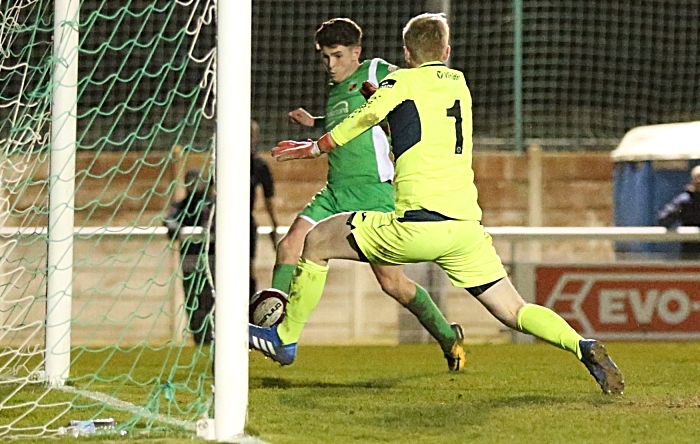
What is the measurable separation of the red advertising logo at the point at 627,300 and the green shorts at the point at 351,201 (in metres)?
4.02

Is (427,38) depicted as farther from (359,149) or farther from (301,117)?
(359,149)

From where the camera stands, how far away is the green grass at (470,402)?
5.17 meters

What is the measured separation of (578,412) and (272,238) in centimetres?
552

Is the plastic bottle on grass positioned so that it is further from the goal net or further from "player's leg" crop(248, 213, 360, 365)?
"player's leg" crop(248, 213, 360, 365)

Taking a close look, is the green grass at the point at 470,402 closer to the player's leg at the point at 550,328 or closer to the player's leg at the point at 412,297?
the player's leg at the point at 550,328

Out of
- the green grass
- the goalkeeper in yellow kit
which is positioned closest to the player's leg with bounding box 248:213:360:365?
the green grass

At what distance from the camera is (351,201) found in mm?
7336

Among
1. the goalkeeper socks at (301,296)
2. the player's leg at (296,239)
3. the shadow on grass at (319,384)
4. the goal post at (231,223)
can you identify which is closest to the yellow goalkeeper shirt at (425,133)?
the goalkeeper socks at (301,296)

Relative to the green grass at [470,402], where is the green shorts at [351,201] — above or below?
above

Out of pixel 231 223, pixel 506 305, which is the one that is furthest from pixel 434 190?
pixel 231 223

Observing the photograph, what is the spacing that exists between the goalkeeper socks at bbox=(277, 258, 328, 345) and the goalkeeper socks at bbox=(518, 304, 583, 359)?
1103 millimetres

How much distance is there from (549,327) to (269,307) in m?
1.56

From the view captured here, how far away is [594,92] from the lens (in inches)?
513

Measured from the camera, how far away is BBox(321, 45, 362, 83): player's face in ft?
24.0
